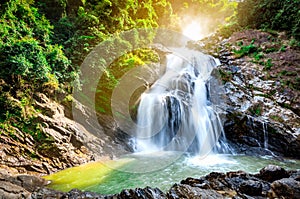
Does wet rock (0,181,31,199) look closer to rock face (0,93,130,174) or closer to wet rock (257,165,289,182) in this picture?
rock face (0,93,130,174)

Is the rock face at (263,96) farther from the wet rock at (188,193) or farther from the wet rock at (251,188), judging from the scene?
the wet rock at (188,193)

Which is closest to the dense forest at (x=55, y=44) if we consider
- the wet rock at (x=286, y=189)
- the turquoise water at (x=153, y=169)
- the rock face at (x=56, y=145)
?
the rock face at (x=56, y=145)

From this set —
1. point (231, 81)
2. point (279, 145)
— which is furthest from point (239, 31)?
point (279, 145)

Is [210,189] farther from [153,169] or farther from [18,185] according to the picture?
[18,185]

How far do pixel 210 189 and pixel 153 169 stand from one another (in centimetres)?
353

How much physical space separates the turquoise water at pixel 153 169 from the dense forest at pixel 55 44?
227 cm

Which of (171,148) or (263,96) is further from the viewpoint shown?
(263,96)

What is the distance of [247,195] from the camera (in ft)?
13.1

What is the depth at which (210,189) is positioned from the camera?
432 cm

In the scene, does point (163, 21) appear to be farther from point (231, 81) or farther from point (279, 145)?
point (279, 145)

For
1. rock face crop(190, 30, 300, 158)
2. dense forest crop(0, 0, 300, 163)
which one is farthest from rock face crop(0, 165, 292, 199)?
rock face crop(190, 30, 300, 158)

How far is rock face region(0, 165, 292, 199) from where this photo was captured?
3.72 meters

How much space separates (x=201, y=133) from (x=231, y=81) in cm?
583

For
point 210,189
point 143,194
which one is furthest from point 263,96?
point 143,194
